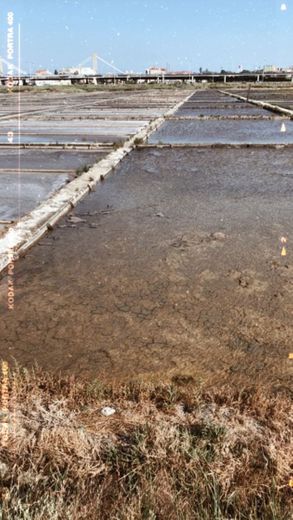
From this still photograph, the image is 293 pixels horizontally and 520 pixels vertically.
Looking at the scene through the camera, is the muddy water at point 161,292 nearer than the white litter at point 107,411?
No

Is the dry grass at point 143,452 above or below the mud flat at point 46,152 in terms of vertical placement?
below

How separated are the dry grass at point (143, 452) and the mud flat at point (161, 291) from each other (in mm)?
242

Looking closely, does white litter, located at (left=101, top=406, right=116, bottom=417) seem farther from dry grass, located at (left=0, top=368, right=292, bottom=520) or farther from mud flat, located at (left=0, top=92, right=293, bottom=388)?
mud flat, located at (left=0, top=92, right=293, bottom=388)

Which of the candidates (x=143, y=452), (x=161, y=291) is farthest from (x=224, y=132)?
(x=143, y=452)

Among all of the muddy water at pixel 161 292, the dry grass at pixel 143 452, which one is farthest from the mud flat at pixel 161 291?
the dry grass at pixel 143 452

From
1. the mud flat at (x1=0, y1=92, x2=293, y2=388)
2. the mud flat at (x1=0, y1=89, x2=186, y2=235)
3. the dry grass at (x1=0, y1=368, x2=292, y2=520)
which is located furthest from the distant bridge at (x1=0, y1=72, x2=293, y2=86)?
the dry grass at (x1=0, y1=368, x2=292, y2=520)

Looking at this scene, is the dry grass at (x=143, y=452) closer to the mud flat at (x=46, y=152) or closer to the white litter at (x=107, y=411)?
the white litter at (x=107, y=411)

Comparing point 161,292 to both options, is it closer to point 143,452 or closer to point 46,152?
point 143,452

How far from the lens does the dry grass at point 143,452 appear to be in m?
1.79

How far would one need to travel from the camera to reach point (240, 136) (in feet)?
43.2

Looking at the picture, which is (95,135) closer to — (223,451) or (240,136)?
(240,136)

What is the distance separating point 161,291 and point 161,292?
2 centimetres

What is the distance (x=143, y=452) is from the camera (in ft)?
6.75

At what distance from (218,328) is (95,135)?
442 inches
